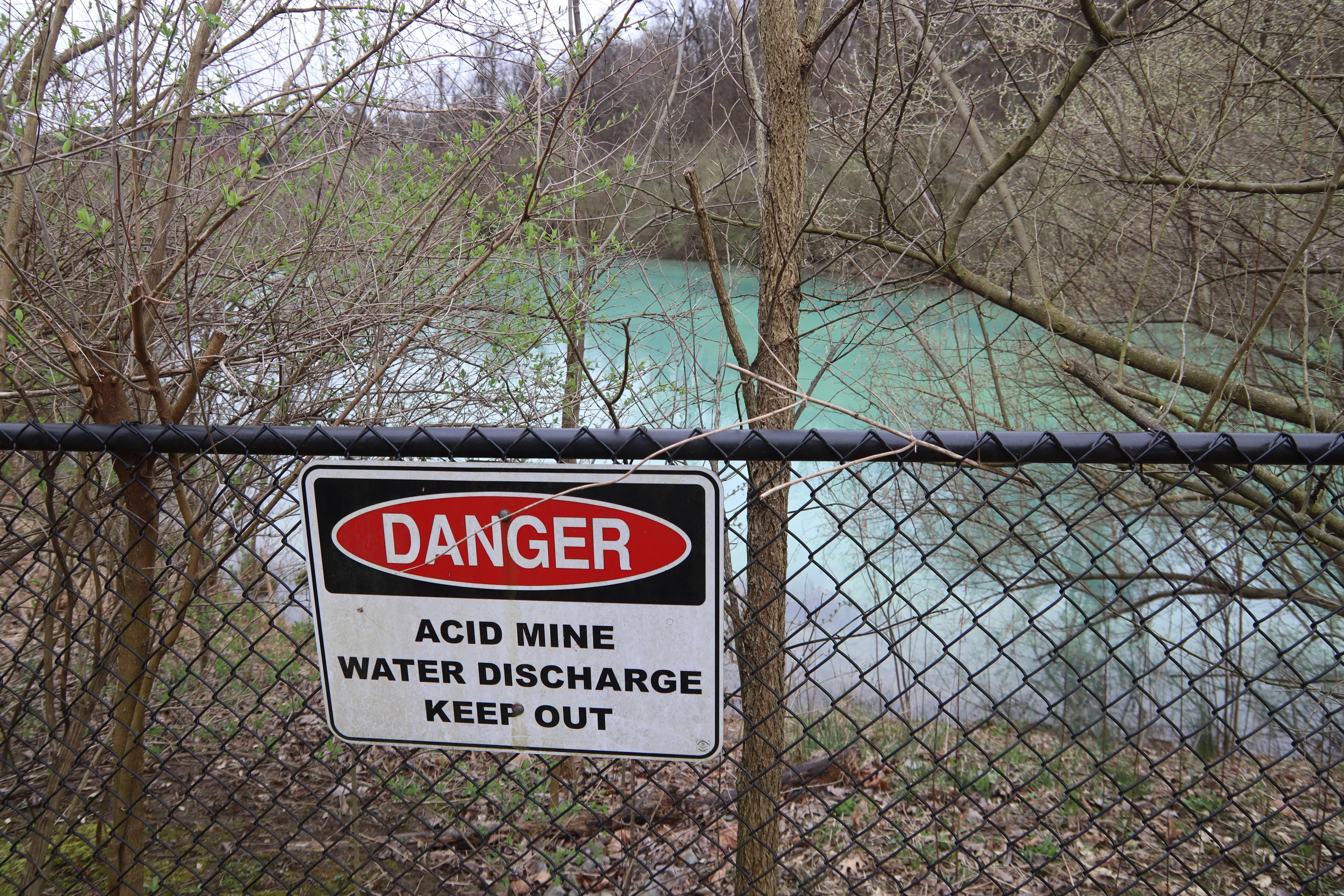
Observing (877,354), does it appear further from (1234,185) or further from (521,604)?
(521,604)

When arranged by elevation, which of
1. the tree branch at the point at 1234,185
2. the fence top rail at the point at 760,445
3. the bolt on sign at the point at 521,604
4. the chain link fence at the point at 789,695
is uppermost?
the tree branch at the point at 1234,185

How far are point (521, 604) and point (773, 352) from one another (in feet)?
4.83

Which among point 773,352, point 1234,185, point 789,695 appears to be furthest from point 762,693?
point 1234,185

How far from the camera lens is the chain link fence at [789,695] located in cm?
197

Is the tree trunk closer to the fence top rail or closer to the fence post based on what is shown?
the fence post

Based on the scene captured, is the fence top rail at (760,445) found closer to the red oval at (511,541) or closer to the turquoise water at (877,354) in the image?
the red oval at (511,541)

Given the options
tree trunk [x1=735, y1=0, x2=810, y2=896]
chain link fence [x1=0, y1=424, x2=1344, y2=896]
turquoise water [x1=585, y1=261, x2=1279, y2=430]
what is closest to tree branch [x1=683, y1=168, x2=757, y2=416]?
tree trunk [x1=735, y1=0, x2=810, y2=896]

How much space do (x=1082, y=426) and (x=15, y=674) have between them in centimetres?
747

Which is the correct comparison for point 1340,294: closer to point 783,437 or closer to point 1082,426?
point 1082,426

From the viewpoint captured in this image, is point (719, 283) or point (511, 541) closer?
point (511, 541)

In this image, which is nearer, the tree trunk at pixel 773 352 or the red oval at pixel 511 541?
the red oval at pixel 511 541

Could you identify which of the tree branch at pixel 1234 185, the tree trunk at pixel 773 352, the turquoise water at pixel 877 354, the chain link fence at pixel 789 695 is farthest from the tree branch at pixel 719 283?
the tree branch at pixel 1234 185

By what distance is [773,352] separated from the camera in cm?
298

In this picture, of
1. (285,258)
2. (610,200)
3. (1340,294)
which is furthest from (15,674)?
(1340,294)
